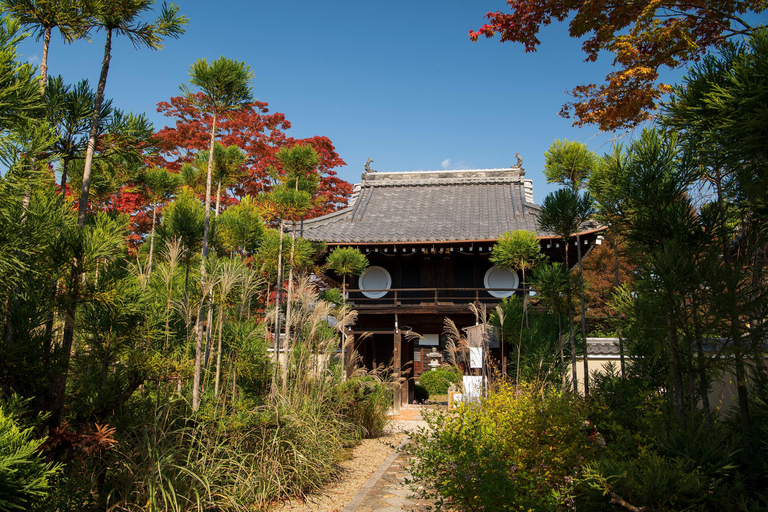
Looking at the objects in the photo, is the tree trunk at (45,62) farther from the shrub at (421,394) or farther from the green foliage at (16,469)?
the shrub at (421,394)

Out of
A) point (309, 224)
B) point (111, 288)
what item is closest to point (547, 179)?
point (111, 288)

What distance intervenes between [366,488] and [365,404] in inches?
84.5

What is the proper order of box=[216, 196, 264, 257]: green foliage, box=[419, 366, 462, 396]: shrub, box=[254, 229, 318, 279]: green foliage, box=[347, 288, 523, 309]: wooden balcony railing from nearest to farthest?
box=[216, 196, 264, 257]: green foliage, box=[254, 229, 318, 279]: green foliage, box=[347, 288, 523, 309]: wooden balcony railing, box=[419, 366, 462, 396]: shrub

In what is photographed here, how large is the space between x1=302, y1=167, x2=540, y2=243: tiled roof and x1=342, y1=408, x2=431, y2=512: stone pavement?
6.24 meters

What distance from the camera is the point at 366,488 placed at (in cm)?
408

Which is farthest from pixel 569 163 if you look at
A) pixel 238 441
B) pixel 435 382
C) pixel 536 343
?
pixel 435 382

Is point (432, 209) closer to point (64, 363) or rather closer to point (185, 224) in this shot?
point (185, 224)

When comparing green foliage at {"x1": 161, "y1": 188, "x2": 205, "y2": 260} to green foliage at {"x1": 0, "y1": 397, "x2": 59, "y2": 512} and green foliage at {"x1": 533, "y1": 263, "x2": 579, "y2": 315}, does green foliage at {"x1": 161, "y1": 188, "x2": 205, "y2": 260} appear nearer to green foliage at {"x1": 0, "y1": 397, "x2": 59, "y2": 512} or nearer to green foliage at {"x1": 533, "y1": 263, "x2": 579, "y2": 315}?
green foliage at {"x1": 0, "y1": 397, "x2": 59, "y2": 512}

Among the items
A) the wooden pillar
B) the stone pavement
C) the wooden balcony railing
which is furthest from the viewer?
the wooden balcony railing

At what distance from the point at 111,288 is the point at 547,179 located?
17.2ft

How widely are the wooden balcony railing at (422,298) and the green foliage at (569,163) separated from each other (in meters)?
4.74

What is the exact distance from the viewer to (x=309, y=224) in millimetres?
11648

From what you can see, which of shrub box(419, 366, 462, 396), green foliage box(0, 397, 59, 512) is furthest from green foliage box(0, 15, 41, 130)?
shrub box(419, 366, 462, 396)

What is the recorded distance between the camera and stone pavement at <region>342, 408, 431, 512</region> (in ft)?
11.5
